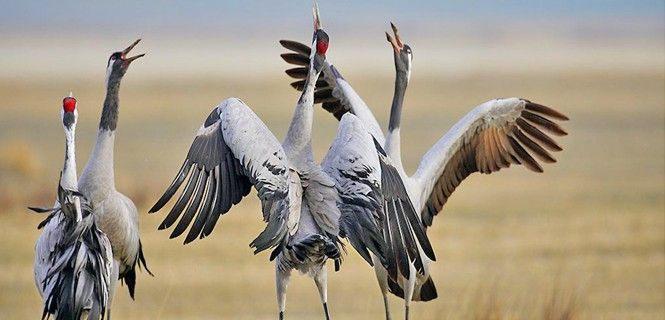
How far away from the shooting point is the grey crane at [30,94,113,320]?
1021 centimetres

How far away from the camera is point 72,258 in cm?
1024

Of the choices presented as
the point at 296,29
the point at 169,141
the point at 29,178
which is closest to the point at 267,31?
the point at 296,29

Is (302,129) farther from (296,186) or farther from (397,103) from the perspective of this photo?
(397,103)

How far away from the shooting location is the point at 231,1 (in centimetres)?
10775

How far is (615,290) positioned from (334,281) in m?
2.32

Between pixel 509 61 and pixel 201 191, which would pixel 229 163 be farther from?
pixel 509 61

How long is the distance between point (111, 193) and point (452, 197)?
398 inches

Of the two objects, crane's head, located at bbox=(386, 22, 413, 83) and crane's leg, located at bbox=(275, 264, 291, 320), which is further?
crane's head, located at bbox=(386, 22, 413, 83)

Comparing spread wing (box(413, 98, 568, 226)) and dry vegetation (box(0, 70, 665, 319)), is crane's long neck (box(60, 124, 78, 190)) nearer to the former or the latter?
spread wing (box(413, 98, 568, 226))

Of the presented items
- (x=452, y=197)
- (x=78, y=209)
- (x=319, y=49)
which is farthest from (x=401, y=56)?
(x=452, y=197)

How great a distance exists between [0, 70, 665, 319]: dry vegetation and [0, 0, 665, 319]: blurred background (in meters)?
0.03

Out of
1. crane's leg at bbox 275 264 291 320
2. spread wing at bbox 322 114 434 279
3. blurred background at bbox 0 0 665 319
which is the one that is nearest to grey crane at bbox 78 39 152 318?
crane's leg at bbox 275 264 291 320

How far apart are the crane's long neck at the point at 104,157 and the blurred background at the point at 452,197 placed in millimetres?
2327

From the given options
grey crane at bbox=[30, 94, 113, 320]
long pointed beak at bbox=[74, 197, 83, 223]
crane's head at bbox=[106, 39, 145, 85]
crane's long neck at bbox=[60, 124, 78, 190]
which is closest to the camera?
long pointed beak at bbox=[74, 197, 83, 223]
